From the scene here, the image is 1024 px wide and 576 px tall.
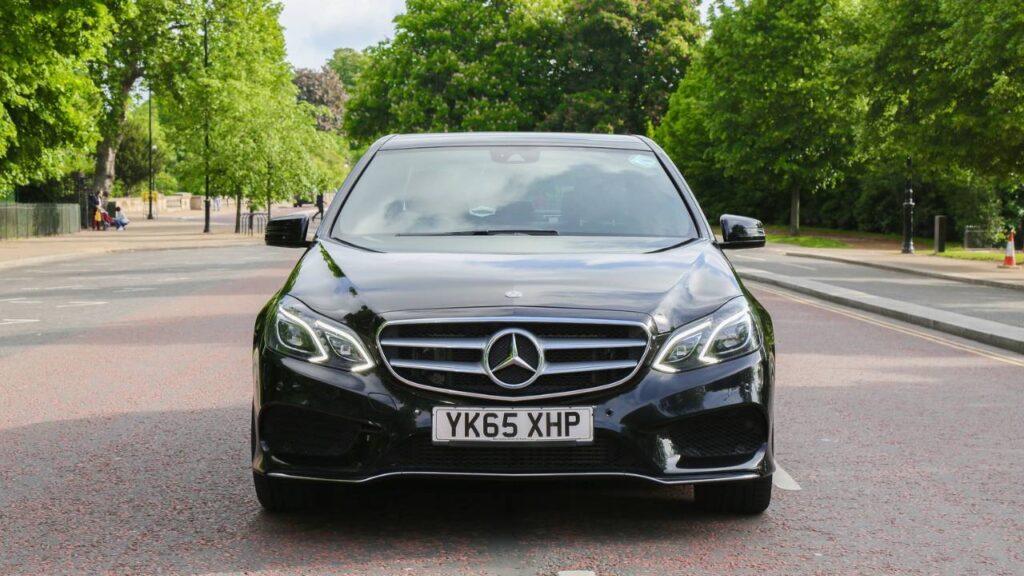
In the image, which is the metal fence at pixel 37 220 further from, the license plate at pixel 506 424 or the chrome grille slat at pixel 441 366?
the license plate at pixel 506 424

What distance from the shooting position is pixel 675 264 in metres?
5.35

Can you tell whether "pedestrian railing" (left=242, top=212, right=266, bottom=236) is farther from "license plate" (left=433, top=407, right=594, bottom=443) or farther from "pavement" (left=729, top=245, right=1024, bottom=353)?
"license plate" (left=433, top=407, right=594, bottom=443)

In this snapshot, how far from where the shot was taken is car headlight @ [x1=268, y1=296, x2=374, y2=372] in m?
4.79

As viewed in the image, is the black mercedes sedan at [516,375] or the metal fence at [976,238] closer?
the black mercedes sedan at [516,375]

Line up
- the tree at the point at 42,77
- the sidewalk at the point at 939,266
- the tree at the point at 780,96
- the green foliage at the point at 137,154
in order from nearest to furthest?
the tree at the point at 42,77
the sidewalk at the point at 939,266
the tree at the point at 780,96
the green foliage at the point at 137,154

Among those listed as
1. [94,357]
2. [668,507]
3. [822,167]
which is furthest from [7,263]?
[822,167]

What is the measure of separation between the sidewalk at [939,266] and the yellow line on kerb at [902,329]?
5231 mm

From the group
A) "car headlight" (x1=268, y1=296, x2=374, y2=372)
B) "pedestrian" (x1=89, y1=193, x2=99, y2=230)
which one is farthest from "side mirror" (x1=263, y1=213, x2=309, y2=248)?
"pedestrian" (x1=89, y1=193, x2=99, y2=230)

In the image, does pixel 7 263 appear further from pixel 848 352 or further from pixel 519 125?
pixel 519 125

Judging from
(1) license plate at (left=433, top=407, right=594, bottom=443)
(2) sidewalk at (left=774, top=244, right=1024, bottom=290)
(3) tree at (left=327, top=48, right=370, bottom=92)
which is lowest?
(2) sidewalk at (left=774, top=244, right=1024, bottom=290)

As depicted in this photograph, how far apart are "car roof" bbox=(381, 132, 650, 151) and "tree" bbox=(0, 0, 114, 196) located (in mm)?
19256

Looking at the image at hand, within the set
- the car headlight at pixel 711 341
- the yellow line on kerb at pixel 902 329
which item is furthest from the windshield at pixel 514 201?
the yellow line on kerb at pixel 902 329

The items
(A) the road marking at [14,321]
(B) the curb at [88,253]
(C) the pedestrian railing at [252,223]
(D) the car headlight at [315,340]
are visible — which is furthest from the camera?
(C) the pedestrian railing at [252,223]

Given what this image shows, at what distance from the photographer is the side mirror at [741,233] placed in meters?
6.51
